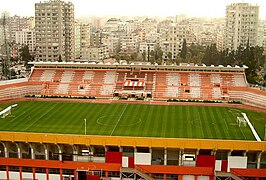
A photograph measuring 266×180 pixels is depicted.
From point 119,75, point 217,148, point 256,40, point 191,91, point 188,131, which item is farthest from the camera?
point 256,40

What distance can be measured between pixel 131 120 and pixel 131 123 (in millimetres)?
715

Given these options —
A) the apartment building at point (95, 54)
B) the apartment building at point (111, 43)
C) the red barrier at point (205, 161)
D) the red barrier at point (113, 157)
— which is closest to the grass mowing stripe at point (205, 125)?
the red barrier at point (205, 161)

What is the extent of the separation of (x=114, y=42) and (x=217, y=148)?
64.5m

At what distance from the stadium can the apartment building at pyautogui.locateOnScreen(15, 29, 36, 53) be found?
139ft

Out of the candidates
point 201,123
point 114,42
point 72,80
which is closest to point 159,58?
point 114,42

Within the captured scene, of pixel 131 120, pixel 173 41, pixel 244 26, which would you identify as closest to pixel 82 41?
pixel 173 41

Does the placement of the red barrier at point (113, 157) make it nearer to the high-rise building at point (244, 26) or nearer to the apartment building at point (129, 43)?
the high-rise building at point (244, 26)

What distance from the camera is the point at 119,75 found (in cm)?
3192

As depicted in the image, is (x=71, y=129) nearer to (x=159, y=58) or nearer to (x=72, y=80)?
(x=72, y=80)

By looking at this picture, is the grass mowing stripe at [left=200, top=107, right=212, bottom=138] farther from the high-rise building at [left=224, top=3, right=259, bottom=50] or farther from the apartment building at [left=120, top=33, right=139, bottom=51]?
the apartment building at [left=120, top=33, right=139, bottom=51]

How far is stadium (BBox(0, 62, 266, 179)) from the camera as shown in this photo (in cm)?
1855

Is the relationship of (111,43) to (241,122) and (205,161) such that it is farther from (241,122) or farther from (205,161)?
(205,161)

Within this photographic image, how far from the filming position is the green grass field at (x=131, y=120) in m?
20.8

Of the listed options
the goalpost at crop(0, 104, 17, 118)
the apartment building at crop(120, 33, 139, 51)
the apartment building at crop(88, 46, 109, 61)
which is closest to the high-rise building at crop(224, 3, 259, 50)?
the apartment building at crop(88, 46, 109, 61)
